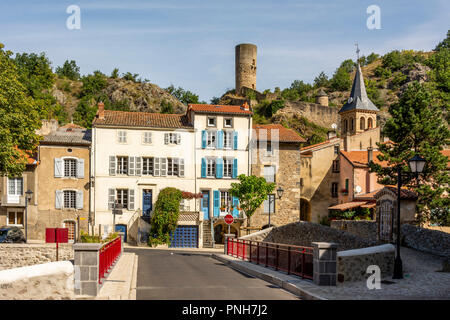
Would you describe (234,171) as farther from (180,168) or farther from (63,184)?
(63,184)

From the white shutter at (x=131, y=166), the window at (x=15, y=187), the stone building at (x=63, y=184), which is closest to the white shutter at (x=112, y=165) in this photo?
the white shutter at (x=131, y=166)

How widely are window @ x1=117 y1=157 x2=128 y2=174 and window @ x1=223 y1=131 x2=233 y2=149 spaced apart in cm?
800

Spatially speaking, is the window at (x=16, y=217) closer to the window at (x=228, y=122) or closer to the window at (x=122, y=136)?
the window at (x=122, y=136)

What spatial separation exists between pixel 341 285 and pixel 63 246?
16.5 meters

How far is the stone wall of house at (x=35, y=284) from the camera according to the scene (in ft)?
36.8

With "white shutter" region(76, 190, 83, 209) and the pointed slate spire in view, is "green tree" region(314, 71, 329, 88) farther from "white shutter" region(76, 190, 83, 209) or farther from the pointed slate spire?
"white shutter" region(76, 190, 83, 209)

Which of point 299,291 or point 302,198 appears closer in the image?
point 299,291

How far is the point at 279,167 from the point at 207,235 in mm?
8387

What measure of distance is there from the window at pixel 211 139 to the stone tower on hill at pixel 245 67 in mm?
49085

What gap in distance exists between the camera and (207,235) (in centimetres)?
4156

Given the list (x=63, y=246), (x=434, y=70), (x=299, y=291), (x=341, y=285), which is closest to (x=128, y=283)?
(x=299, y=291)

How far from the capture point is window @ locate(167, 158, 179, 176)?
41812 mm

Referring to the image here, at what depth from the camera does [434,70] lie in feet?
327
